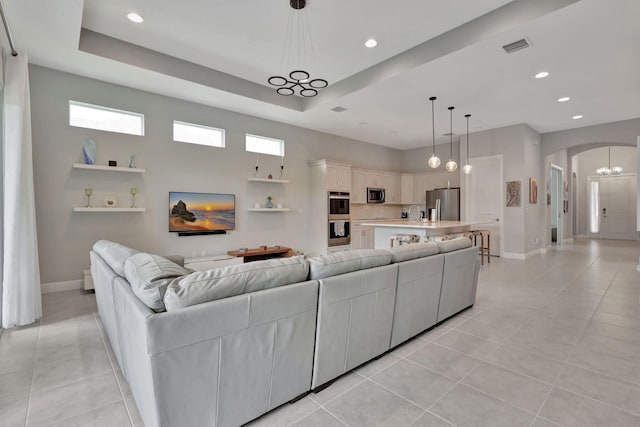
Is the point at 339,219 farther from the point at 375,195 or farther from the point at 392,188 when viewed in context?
the point at 392,188

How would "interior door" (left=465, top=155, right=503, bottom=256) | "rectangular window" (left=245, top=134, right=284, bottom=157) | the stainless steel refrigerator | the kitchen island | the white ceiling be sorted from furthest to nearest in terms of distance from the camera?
the stainless steel refrigerator
"interior door" (left=465, top=155, right=503, bottom=256)
"rectangular window" (left=245, top=134, right=284, bottom=157)
the kitchen island
the white ceiling

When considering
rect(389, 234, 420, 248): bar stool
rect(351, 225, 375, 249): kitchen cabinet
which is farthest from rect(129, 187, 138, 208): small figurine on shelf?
rect(351, 225, 375, 249): kitchen cabinet

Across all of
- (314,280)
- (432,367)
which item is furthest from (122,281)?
(432,367)

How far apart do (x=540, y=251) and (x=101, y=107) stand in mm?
9933


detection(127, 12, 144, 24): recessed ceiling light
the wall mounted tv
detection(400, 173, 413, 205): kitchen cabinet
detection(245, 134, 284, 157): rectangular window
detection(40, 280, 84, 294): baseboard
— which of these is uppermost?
detection(127, 12, 144, 24): recessed ceiling light

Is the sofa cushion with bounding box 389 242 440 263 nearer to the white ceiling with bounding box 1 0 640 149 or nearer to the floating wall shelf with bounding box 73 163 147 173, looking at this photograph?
the white ceiling with bounding box 1 0 640 149

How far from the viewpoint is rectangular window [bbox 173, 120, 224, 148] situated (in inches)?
210

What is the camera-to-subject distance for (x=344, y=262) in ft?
6.89

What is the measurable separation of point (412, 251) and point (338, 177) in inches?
178

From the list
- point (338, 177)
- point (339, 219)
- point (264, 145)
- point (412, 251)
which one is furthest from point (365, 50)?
point (339, 219)

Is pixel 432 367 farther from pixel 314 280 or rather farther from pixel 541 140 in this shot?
pixel 541 140

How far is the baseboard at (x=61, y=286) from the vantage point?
4.16 meters

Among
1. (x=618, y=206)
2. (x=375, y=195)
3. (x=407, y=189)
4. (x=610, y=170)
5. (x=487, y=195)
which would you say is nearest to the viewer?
(x=487, y=195)

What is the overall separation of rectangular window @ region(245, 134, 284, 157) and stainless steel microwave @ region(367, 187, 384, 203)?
8.99ft
